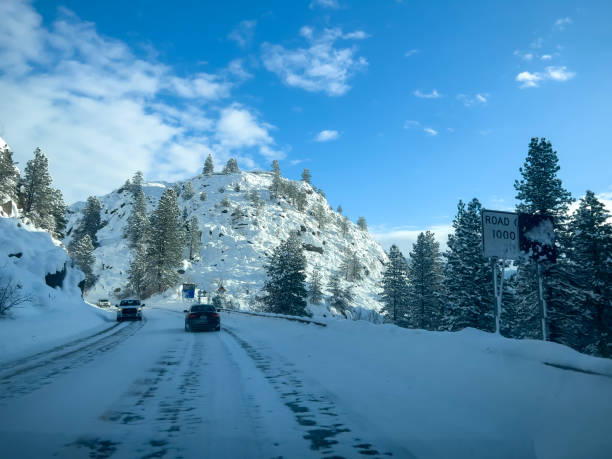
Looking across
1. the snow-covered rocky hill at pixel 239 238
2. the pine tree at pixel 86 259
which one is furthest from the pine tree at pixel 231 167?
the pine tree at pixel 86 259

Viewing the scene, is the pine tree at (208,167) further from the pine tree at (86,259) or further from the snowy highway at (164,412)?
the snowy highway at (164,412)

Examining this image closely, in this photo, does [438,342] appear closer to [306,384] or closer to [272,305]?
[306,384]

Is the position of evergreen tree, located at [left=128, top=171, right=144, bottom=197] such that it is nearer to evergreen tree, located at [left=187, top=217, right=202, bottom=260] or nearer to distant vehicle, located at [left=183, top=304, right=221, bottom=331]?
evergreen tree, located at [left=187, top=217, right=202, bottom=260]

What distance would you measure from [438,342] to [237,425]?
202 inches

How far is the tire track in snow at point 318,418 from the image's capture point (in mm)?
3430

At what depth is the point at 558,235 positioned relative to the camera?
81.3ft

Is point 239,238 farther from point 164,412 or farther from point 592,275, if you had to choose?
point 164,412

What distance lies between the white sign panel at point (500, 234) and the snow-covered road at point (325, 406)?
361 cm

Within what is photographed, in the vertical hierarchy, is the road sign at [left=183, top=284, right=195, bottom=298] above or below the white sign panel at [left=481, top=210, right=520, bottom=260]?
below

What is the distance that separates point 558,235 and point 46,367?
29289 mm

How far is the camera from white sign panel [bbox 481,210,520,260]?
1007cm

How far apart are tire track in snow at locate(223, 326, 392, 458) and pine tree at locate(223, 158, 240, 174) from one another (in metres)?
167

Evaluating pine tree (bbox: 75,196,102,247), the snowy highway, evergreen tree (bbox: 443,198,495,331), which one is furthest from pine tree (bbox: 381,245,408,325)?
pine tree (bbox: 75,196,102,247)

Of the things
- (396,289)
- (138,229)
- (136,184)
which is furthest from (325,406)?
(136,184)
